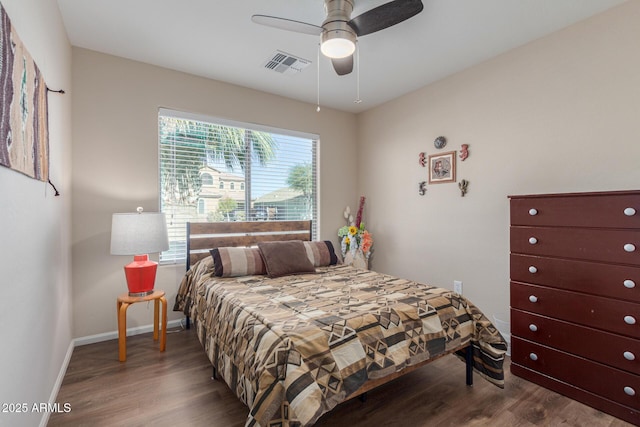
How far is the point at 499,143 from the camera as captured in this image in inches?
111

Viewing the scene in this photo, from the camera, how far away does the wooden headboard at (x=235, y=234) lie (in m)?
3.17

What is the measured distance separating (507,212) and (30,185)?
3334 mm

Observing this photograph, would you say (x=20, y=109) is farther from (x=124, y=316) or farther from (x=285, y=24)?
(x=124, y=316)

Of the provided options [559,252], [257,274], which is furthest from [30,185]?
[559,252]

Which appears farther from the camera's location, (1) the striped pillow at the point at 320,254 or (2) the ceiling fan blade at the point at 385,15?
(1) the striped pillow at the point at 320,254

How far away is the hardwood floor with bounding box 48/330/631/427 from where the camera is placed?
1.78 metres

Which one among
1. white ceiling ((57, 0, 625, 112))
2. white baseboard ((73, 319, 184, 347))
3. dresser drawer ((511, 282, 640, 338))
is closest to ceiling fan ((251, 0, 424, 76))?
white ceiling ((57, 0, 625, 112))

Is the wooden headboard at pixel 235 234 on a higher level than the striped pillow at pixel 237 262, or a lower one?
higher

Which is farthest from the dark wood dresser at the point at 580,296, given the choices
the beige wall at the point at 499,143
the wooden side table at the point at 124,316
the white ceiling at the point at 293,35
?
the wooden side table at the point at 124,316

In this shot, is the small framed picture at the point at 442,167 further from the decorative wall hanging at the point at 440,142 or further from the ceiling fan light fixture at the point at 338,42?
the ceiling fan light fixture at the point at 338,42

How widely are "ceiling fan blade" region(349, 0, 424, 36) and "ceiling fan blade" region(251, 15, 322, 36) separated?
26cm

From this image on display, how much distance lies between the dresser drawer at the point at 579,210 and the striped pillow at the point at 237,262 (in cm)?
216

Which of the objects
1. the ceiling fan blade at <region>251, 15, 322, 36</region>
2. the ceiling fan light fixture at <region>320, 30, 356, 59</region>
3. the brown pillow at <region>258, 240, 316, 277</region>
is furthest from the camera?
the brown pillow at <region>258, 240, 316, 277</region>

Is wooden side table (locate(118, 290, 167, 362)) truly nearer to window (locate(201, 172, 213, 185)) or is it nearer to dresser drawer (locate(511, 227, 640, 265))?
window (locate(201, 172, 213, 185))
